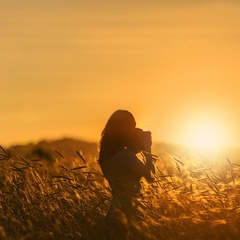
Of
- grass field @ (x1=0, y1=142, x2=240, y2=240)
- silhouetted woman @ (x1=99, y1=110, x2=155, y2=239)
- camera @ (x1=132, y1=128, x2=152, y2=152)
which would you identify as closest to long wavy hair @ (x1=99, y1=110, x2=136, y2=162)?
silhouetted woman @ (x1=99, y1=110, x2=155, y2=239)

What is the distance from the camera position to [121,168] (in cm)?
983

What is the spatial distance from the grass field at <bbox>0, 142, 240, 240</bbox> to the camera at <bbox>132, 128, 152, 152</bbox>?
26 centimetres

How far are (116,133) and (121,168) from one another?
1.40 ft

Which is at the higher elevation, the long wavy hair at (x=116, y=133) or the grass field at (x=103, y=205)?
the long wavy hair at (x=116, y=133)

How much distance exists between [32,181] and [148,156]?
1.94m

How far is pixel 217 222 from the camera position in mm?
9883

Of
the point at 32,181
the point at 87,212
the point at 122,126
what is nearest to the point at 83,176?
the point at 32,181

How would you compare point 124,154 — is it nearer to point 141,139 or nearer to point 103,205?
point 141,139

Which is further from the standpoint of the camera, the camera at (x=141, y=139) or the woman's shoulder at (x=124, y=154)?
the camera at (x=141, y=139)

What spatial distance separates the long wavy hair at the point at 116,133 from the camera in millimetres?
9867

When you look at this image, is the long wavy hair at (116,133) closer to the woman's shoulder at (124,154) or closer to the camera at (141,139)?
the woman's shoulder at (124,154)

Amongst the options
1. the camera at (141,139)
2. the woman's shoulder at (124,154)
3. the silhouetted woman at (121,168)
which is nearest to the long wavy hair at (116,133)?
the silhouetted woman at (121,168)

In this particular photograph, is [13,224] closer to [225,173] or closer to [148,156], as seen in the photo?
[148,156]

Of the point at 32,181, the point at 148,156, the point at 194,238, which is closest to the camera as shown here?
the point at 194,238
